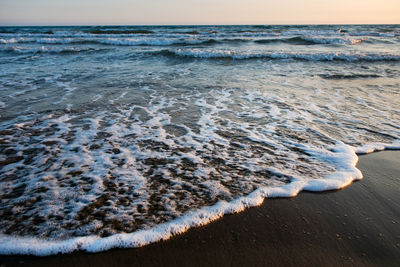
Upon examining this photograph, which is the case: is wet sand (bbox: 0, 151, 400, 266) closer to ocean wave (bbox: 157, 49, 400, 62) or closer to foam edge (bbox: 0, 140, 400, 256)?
foam edge (bbox: 0, 140, 400, 256)

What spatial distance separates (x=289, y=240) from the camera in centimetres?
196

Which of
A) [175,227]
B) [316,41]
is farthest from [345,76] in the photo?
[316,41]

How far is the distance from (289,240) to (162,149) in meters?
2.02

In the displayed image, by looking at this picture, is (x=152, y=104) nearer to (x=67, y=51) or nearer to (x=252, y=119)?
(x=252, y=119)

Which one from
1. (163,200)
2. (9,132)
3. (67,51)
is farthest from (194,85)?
(67,51)

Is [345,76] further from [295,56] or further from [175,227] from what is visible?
[175,227]

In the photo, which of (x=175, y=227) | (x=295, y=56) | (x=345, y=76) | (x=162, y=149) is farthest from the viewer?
(x=295, y=56)

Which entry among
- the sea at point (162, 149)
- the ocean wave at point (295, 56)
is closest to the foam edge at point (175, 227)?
the sea at point (162, 149)

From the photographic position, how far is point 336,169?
2.92 m

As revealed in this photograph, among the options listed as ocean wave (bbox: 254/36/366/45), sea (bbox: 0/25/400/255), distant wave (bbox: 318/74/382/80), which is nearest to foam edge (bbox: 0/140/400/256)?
sea (bbox: 0/25/400/255)

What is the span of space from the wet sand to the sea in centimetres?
10

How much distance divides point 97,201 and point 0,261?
0.79 meters

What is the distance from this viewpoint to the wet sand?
5.83ft

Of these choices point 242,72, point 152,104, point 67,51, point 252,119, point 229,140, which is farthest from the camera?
point 67,51
